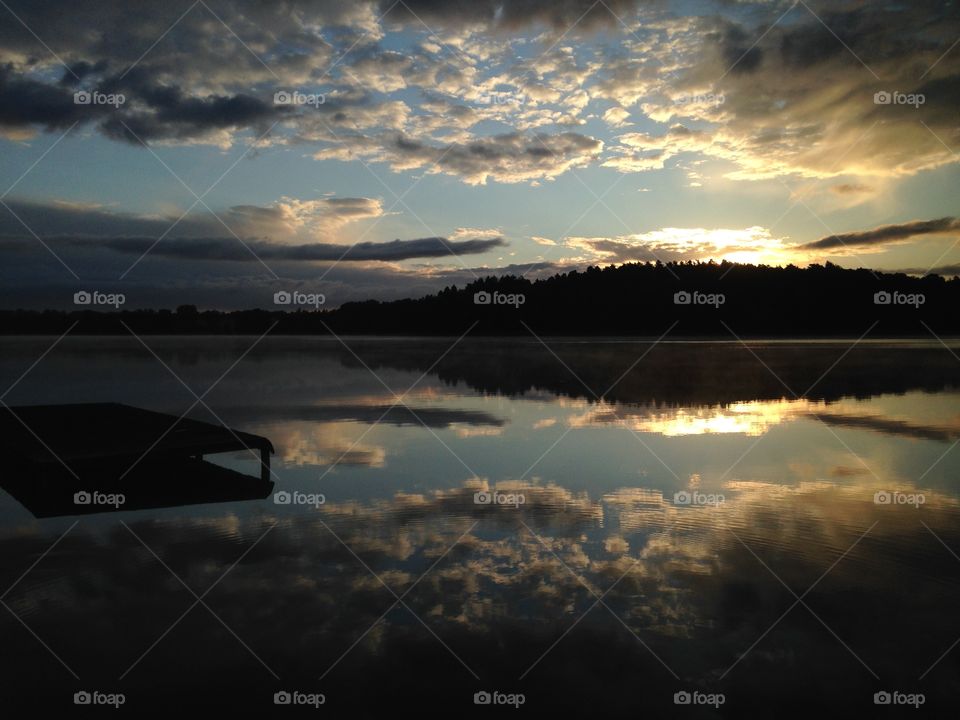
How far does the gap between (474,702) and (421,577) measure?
2.52m

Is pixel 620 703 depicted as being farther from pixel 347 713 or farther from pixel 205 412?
pixel 205 412

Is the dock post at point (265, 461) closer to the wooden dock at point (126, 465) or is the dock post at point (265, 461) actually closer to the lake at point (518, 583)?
the wooden dock at point (126, 465)

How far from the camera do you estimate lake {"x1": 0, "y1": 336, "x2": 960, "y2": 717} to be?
6.04 m

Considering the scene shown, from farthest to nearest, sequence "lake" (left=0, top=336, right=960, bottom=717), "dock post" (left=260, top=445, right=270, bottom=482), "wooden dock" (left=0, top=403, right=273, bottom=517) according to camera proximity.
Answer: "dock post" (left=260, top=445, right=270, bottom=482)
"wooden dock" (left=0, top=403, right=273, bottom=517)
"lake" (left=0, top=336, right=960, bottom=717)

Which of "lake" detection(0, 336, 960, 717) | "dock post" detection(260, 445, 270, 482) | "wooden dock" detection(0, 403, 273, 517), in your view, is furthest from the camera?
"dock post" detection(260, 445, 270, 482)

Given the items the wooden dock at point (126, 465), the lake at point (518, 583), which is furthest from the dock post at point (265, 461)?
the lake at point (518, 583)

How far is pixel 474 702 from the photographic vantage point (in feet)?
19.0

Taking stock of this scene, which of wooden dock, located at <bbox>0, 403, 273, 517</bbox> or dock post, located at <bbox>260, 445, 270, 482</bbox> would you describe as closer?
wooden dock, located at <bbox>0, 403, 273, 517</bbox>

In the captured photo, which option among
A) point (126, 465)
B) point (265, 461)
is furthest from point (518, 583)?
point (126, 465)

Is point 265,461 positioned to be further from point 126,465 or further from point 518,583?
point 518,583

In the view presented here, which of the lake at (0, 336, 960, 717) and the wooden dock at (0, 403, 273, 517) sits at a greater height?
the wooden dock at (0, 403, 273, 517)

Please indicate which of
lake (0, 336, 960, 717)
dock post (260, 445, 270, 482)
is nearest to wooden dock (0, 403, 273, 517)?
dock post (260, 445, 270, 482)

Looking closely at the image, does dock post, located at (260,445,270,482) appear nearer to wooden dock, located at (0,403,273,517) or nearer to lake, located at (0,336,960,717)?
wooden dock, located at (0,403,273,517)

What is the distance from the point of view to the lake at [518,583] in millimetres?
6039
